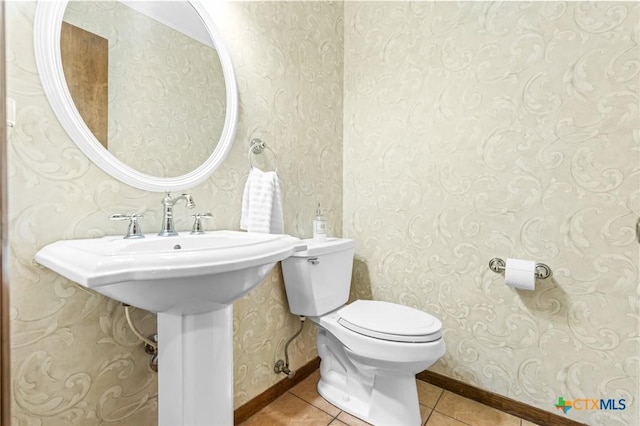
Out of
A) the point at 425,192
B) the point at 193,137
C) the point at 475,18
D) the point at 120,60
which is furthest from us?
the point at 425,192

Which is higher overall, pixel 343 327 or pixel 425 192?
pixel 425 192

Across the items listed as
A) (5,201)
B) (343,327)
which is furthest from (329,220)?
(5,201)

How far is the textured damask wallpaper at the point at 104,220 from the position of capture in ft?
2.41

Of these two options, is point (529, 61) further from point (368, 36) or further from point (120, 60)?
point (120, 60)

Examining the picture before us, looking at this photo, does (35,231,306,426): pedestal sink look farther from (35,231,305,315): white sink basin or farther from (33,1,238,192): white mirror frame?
(33,1,238,192): white mirror frame

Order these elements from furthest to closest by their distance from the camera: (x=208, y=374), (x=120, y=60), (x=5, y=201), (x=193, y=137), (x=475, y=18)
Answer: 1. (x=475, y=18)
2. (x=193, y=137)
3. (x=120, y=60)
4. (x=208, y=374)
5. (x=5, y=201)

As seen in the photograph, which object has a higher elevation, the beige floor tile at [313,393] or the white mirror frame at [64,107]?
the white mirror frame at [64,107]

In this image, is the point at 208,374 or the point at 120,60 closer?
the point at 208,374

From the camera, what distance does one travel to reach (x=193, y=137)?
1096 millimetres

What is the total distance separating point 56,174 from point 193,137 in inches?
16.9

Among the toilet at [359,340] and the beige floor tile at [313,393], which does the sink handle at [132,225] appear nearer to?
the toilet at [359,340]

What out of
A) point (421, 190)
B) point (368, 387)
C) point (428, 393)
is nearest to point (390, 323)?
point (368, 387)

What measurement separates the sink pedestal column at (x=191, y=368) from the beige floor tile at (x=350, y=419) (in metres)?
0.67

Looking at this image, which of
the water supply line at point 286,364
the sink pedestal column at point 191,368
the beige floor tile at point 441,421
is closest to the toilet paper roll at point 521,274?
the beige floor tile at point 441,421
